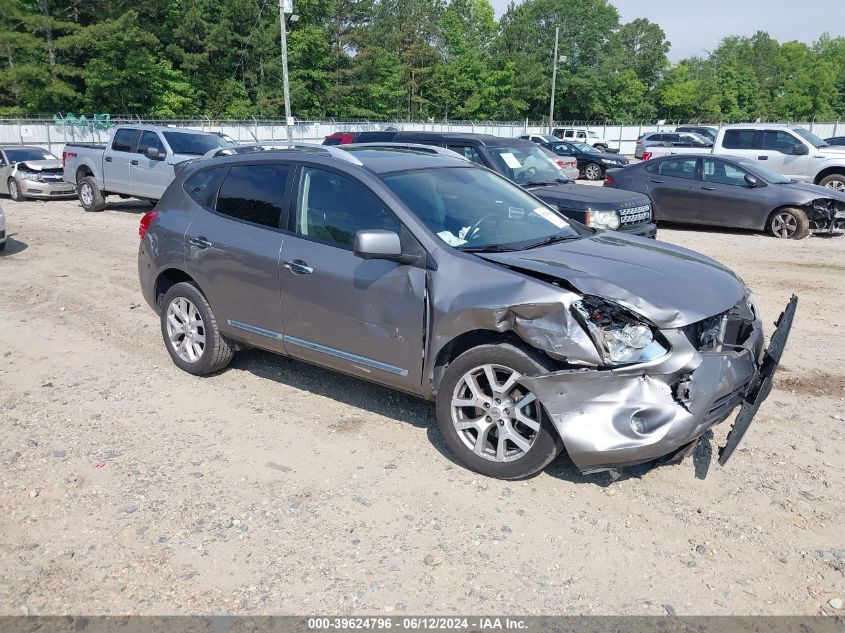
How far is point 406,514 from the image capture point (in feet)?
12.2

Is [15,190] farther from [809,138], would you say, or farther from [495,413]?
[809,138]

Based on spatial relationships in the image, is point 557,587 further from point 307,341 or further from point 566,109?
point 566,109

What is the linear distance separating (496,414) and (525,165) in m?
7.13

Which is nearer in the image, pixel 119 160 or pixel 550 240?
pixel 550 240

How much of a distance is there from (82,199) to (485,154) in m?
10.9

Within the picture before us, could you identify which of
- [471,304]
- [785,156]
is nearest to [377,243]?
[471,304]

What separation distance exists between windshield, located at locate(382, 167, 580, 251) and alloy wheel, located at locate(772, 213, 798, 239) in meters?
9.07

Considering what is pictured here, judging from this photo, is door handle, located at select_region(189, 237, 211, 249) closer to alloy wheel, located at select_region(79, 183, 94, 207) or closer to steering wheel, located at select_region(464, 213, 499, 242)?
steering wheel, located at select_region(464, 213, 499, 242)

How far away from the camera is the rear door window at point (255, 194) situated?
5.01m

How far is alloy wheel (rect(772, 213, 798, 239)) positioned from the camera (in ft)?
40.9

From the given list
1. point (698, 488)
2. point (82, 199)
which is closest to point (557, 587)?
point (698, 488)

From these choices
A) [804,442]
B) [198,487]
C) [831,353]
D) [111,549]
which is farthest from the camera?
[831,353]

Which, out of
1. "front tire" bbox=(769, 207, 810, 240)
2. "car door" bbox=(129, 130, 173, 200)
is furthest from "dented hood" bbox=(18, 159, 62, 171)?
"front tire" bbox=(769, 207, 810, 240)

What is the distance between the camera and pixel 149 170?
1477 centimetres
